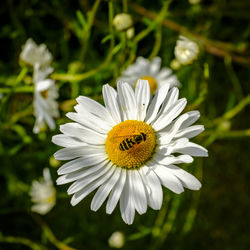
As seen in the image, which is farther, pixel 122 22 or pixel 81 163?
pixel 122 22

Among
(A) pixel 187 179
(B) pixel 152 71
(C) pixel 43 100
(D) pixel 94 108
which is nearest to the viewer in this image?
(A) pixel 187 179

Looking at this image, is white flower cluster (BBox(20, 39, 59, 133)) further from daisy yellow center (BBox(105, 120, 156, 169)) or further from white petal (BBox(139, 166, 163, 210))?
white petal (BBox(139, 166, 163, 210))

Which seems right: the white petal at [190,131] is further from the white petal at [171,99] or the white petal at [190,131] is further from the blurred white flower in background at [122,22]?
the blurred white flower in background at [122,22]

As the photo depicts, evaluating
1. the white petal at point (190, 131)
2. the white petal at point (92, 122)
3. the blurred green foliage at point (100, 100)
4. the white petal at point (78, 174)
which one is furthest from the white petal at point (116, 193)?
the blurred green foliage at point (100, 100)

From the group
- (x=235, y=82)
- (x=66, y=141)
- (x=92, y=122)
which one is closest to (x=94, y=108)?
(x=92, y=122)

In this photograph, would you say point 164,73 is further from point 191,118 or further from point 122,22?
point 191,118
